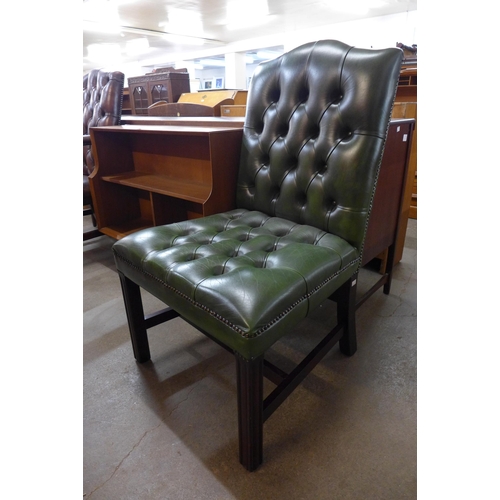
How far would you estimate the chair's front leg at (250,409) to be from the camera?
80 centimetres

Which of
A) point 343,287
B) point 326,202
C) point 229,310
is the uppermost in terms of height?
point 326,202

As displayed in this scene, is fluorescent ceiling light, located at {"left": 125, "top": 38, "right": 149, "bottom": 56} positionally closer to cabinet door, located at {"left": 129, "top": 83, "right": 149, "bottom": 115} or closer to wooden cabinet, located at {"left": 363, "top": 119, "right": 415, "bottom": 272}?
cabinet door, located at {"left": 129, "top": 83, "right": 149, "bottom": 115}

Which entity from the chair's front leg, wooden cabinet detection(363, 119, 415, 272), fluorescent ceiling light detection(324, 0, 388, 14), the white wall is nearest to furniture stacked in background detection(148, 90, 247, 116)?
wooden cabinet detection(363, 119, 415, 272)

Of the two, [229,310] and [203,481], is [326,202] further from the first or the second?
[203,481]

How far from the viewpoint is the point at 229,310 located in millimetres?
768

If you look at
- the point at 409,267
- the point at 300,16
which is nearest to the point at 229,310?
the point at 409,267

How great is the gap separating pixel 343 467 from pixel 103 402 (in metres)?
0.81

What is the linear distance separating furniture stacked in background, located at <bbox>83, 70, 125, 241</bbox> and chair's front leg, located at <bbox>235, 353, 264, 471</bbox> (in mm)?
1802

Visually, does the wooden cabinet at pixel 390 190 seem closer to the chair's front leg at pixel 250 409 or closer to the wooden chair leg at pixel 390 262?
the wooden chair leg at pixel 390 262

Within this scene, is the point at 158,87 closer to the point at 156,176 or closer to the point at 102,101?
the point at 102,101

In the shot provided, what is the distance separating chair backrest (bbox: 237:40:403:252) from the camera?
1.03 meters

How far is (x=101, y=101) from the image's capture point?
2.24 meters

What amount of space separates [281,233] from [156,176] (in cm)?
125

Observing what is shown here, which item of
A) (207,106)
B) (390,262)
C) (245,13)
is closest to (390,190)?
(390,262)
